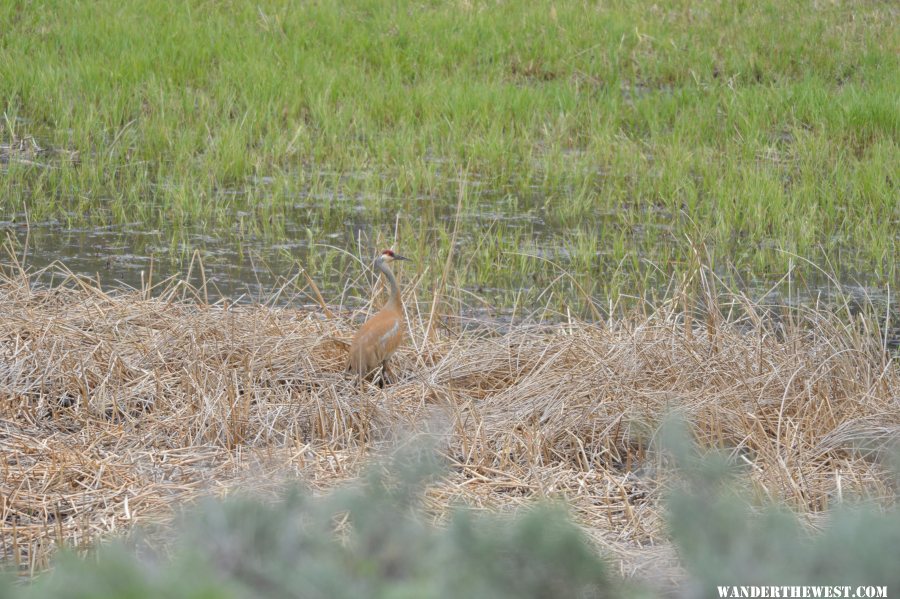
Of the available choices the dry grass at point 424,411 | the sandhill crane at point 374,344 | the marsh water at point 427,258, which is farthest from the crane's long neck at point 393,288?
the marsh water at point 427,258

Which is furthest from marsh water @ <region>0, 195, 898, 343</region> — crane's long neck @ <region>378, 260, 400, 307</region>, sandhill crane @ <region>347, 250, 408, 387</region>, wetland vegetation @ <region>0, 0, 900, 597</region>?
sandhill crane @ <region>347, 250, 408, 387</region>

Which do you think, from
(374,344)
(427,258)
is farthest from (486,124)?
(374,344)

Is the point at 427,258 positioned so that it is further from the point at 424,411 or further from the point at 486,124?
the point at 486,124

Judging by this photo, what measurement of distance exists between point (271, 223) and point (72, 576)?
6.30 meters

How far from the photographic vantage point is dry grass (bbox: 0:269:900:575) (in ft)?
10.5

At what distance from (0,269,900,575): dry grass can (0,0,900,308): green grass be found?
1482 millimetres

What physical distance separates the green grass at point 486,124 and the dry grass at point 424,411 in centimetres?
148

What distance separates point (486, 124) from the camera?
909 cm

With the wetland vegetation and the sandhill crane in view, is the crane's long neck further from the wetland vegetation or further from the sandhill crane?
the wetland vegetation

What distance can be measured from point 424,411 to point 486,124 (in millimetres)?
5564

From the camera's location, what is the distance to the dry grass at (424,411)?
10.5ft

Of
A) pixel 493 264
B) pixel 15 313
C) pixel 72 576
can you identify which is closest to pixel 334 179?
pixel 493 264

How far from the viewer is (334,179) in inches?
316

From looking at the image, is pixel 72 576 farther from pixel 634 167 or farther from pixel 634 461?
pixel 634 167
